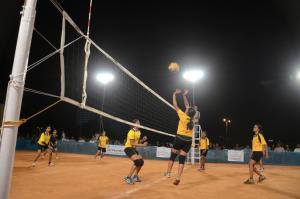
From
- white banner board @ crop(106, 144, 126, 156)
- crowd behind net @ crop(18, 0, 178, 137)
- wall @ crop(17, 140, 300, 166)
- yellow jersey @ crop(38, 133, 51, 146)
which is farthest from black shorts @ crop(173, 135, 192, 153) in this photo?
white banner board @ crop(106, 144, 126, 156)

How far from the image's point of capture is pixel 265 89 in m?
33.4

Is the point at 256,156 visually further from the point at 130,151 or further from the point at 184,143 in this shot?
the point at 130,151

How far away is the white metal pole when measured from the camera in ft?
10.4

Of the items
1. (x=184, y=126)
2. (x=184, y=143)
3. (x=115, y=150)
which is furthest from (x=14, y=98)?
(x=115, y=150)

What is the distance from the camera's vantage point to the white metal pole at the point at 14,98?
3174mm

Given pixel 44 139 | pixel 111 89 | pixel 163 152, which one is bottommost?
pixel 163 152

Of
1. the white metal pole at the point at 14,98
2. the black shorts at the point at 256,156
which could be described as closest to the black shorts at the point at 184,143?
the black shorts at the point at 256,156

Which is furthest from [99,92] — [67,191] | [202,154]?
[67,191]

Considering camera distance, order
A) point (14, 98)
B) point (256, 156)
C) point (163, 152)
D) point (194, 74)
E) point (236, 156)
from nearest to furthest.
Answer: point (14, 98) < point (256, 156) < point (194, 74) < point (236, 156) < point (163, 152)

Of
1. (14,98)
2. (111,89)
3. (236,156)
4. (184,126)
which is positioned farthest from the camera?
(111,89)

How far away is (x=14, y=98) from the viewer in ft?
10.8

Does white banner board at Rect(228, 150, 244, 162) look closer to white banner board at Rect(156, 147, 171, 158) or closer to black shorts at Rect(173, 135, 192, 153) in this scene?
white banner board at Rect(156, 147, 171, 158)

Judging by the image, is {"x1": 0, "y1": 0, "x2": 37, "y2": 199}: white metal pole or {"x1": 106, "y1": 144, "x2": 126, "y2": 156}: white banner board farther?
{"x1": 106, "y1": 144, "x2": 126, "y2": 156}: white banner board

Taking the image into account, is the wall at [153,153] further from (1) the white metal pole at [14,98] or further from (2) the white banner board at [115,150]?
(1) the white metal pole at [14,98]
